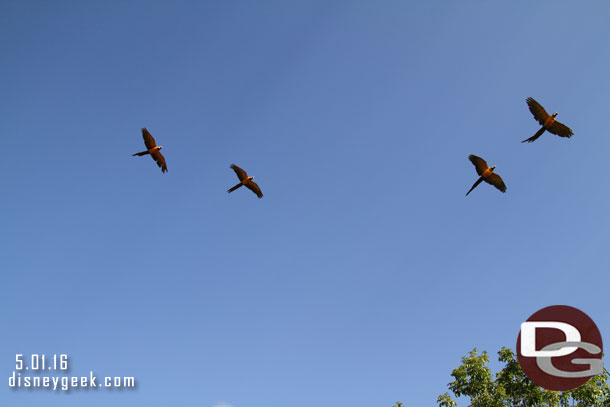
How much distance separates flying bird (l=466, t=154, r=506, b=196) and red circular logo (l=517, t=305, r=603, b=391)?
411 cm

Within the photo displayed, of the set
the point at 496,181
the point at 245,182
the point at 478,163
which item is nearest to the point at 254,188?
the point at 245,182

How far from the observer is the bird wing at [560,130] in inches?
510

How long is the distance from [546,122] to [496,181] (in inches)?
90.7

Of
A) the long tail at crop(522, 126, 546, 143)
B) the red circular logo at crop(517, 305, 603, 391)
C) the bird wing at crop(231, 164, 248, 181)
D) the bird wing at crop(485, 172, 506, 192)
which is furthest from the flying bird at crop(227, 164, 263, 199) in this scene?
the red circular logo at crop(517, 305, 603, 391)

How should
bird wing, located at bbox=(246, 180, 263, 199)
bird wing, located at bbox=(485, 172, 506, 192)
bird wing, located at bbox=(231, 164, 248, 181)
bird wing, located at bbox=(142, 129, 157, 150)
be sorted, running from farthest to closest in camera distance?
bird wing, located at bbox=(246, 180, 263, 199)
bird wing, located at bbox=(231, 164, 248, 181)
bird wing, located at bbox=(142, 129, 157, 150)
bird wing, located at bbox=(485, 172, 506, 192)

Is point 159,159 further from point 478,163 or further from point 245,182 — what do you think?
point 478,163

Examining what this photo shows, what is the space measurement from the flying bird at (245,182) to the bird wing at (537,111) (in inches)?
381

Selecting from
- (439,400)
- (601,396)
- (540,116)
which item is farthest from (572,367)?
(540,116)

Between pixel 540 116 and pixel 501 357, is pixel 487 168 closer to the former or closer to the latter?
pixel 540 116

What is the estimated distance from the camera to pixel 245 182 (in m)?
16.0

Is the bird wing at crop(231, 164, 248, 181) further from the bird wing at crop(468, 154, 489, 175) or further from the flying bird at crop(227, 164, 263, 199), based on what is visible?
the bird wing at crop(468, 154, 489, 175)

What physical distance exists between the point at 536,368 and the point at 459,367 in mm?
4553

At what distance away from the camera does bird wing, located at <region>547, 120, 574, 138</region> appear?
42.5ft

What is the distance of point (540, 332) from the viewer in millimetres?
12492
